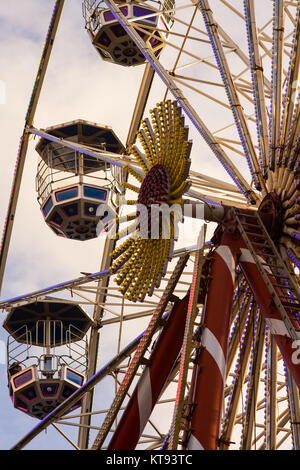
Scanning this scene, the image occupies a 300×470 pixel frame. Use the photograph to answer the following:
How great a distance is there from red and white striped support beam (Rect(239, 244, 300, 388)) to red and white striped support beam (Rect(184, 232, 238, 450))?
19 centimetres

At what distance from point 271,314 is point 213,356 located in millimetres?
952

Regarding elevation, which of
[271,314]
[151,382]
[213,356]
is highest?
[271,314]

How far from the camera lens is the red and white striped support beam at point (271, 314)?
34.9 feet

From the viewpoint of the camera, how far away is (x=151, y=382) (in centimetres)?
1154

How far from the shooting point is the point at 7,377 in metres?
23.2

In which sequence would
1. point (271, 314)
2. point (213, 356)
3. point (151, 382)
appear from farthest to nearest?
1. point (151, 382)
2. point (271, 314)
3. point (213, 356)

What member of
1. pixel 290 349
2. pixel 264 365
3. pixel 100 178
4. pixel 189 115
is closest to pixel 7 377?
pixel 100 178

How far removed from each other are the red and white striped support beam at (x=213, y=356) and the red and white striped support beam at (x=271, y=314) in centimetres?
19

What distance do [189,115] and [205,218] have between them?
12.1ft

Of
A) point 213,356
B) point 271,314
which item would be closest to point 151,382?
point 213,356

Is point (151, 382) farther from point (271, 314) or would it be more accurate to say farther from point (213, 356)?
point (271, 314)

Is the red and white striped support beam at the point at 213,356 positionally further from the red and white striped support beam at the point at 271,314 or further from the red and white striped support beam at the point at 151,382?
the red and white striped support beam at the point at 151,382

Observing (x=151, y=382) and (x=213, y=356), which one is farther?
(x=151, y=382)
